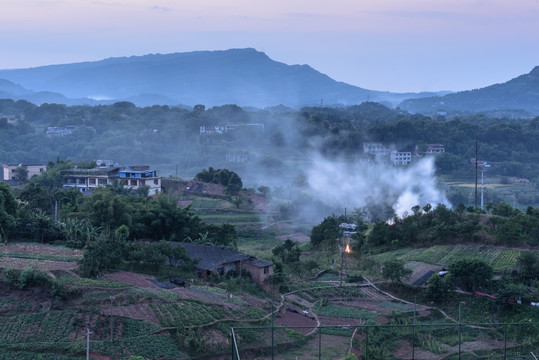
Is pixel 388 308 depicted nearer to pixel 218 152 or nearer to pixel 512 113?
pixel 218 152

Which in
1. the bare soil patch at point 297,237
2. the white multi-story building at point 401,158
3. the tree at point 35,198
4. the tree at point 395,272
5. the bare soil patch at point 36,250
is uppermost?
the white multi-story building at point 401,158

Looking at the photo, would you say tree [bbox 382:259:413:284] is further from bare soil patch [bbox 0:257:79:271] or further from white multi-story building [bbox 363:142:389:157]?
white multi-story building [bbox 363:142:389:157]

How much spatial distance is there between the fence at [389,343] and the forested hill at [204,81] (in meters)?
145

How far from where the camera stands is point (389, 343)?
40.7 feet

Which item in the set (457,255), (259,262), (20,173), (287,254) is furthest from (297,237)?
(20,173)

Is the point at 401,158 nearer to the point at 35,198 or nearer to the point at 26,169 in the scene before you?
the point at 26,169

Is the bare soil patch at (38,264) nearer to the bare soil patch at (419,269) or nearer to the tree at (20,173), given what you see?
the bare soil patch at (419,269)

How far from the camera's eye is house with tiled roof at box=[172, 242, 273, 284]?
16078mm

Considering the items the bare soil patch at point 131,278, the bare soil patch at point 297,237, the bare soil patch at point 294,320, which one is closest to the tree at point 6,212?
the bare soil patch at point 131,278

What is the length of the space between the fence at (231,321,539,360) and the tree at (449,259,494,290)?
2.15 meters

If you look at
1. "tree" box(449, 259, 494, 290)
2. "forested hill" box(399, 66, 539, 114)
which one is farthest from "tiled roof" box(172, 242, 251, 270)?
"forested hill" box(399, 66, 539, 114)

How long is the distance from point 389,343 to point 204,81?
17155 cm

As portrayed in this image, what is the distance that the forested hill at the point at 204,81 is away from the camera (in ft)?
549

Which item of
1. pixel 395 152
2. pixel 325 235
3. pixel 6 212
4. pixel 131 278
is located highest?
pixel 395 152
